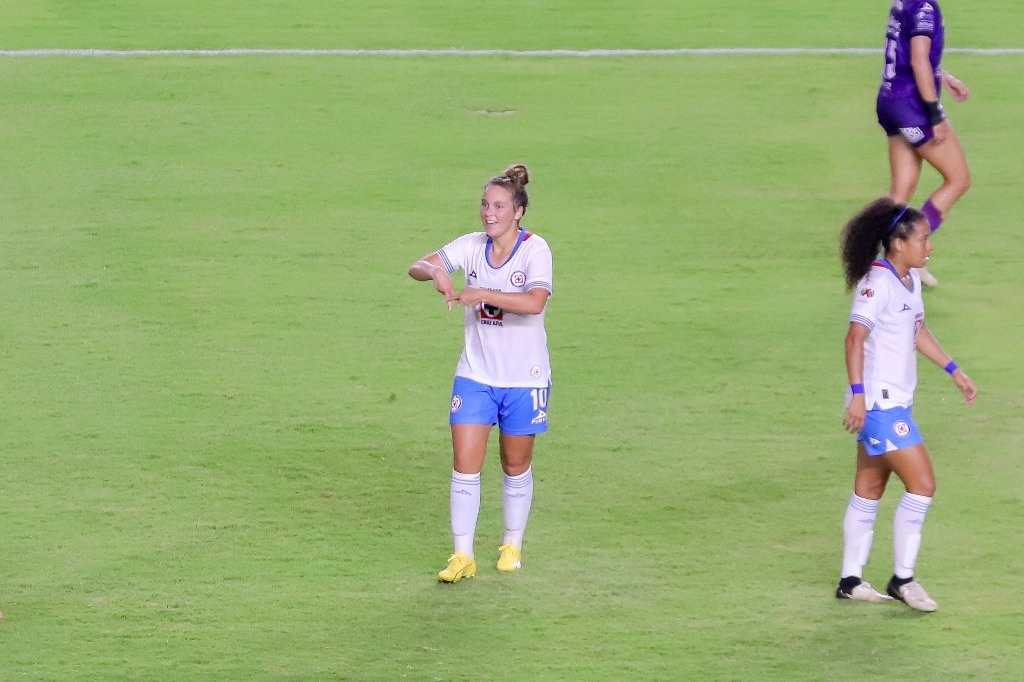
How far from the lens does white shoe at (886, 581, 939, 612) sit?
7297 mm

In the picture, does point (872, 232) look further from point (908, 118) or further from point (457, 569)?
point (908, 118)

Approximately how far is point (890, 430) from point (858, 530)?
1.64 feet

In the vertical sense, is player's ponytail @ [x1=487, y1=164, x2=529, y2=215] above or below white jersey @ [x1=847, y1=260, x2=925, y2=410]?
above

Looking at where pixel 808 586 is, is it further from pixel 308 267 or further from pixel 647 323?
pixel 308 267

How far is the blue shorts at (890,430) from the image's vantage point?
280 inches

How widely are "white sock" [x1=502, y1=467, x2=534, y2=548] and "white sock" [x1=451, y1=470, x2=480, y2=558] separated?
0.19 m

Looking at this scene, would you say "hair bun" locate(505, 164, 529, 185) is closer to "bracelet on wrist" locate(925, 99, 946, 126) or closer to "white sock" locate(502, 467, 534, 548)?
"white sock" locate(502, 467, 534, 548)

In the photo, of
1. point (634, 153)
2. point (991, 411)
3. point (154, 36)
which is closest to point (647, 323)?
point (991, 411)

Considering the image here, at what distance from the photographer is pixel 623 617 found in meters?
7.33

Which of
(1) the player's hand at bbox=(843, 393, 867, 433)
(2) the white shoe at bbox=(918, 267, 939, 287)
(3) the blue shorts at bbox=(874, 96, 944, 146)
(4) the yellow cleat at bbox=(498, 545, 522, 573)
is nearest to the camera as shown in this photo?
(1) the player's hand at bbox=(843, 393, 867, 433)

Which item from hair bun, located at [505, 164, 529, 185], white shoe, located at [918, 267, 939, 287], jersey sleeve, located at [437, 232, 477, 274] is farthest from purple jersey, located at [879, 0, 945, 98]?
jersey sleeve, located at [437, 232, 477, 274]

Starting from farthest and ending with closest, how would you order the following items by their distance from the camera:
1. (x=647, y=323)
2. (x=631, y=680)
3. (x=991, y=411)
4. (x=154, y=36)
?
(x=154, y=36)
(x=647, y=323)
(x=991, y=411)
(x=631, y=680)

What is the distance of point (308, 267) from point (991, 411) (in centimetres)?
491

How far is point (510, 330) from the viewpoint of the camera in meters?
7.54
